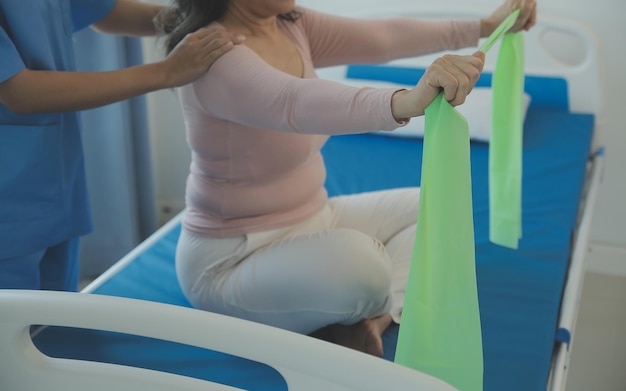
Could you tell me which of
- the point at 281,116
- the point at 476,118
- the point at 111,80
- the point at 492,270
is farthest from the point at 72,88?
the point at 476,118

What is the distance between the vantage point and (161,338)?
100 cm

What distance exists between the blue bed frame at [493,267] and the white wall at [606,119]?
0.55ft

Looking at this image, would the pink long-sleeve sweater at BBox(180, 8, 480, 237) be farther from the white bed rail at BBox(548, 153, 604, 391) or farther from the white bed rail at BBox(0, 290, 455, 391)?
the white bed rail at BBox(548, 153, 604, 391)

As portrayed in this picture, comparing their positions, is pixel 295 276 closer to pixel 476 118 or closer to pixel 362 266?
pixel 362 266

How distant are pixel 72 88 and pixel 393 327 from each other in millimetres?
758

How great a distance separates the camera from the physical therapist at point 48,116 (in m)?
1.29

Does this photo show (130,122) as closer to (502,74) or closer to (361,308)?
(502,74)

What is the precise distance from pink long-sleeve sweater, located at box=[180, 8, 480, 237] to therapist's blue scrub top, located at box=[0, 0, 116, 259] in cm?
23

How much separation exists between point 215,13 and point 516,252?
907 millimetres

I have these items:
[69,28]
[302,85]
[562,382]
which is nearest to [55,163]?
[69,28]

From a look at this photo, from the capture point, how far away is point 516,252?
72.3 inches

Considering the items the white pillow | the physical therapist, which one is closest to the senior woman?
the physical therapist

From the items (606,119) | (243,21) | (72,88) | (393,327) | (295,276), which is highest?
(243,21)

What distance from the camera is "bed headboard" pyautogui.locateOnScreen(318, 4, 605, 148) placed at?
2621 mm
